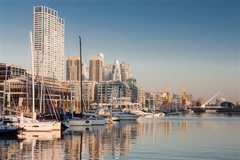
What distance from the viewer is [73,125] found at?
2687 inches

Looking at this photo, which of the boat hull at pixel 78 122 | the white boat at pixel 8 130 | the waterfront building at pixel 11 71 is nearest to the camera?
the white boat at pixel 8 130

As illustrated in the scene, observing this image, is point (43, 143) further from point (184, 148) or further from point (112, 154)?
point (184, 148)

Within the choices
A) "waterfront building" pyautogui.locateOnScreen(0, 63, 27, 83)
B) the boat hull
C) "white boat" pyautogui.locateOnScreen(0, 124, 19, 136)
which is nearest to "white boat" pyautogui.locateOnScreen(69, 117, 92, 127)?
the boat hull

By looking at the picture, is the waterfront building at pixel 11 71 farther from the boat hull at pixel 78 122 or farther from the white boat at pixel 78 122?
the boat hull at pixel 78 122

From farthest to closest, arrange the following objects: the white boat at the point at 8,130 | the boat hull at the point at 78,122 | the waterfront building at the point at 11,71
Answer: the waterfront building at the point at 11,71 → the boat hull at the point at 78,122 → the white boat at the point at 8,130

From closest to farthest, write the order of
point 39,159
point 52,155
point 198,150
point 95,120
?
1. point 39,159
2. point 52,155
3. point 198,150
4. point 95,120

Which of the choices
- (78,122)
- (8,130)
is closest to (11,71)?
(78,122)

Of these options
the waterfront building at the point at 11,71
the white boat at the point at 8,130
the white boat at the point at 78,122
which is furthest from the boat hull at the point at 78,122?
the waterfront building at the point at 11,71

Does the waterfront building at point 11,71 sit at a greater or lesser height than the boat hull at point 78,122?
greater

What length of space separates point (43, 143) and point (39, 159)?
11.1m

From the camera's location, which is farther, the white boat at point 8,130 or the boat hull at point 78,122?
the boat hull at point 78,122

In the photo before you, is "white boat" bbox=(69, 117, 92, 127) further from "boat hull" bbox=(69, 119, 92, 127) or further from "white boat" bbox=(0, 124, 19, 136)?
"white boat" bbox=(0, 124, 19, 136)

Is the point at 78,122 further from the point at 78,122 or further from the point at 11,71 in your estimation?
the point at 11,71

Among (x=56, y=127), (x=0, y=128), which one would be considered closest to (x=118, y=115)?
(x=56, y=127)
